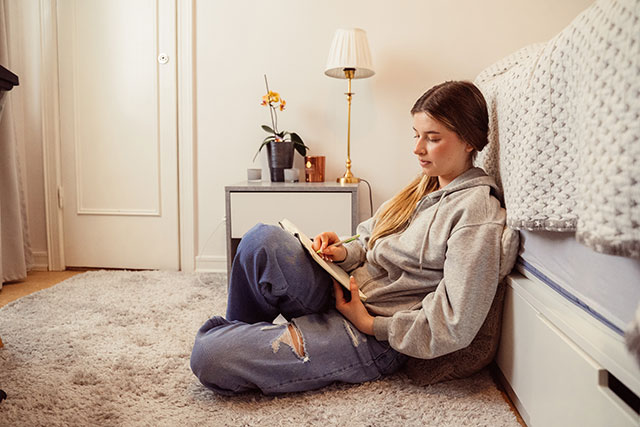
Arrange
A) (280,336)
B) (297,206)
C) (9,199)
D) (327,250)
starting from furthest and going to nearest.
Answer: (9,199) → (297,206) → (327,250) → (280,336)

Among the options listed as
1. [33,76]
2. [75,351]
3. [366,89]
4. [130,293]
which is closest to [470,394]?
[75,351]

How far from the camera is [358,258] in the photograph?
1.27 m

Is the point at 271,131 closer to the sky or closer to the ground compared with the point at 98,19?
closer to the ground

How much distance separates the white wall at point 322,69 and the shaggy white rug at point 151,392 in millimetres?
993

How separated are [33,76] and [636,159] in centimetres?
271

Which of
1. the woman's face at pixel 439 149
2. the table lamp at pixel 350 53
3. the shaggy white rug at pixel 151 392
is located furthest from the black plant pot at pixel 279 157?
the woman's face at pixel 439 149

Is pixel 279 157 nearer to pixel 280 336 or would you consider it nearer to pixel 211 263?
pixel 211 263

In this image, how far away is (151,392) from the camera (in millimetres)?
1071

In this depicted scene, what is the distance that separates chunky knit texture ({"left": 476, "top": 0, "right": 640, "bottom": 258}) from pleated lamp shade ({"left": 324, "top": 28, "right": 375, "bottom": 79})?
0.99 meters

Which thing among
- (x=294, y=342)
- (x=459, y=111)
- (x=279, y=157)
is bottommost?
(x=294, y=342)

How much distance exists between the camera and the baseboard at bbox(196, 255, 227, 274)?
7.97 ft

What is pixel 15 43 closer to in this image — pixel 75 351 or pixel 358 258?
pixel 75 351

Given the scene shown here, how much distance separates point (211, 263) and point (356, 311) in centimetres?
151

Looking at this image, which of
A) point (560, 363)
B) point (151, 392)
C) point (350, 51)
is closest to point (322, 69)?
point (350, 51)
